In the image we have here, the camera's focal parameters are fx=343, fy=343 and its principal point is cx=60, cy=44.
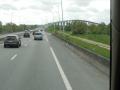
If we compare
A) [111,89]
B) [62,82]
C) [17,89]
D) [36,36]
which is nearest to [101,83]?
[62,82]

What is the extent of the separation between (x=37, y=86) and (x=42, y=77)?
2.47 meters

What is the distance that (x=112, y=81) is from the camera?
3098mm

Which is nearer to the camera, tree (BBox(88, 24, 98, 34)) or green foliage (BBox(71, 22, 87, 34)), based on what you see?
green foliage (BBox(71, 22, 87, 34))

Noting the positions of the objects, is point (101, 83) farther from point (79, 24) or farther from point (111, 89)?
point (79, 24)

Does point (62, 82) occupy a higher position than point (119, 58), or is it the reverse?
point (119, 58)

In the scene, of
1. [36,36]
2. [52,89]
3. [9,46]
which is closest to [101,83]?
[52,89]

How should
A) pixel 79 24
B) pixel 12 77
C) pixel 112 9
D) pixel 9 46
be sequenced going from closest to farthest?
pixel 112 9 < pixel 12 77 < pixel 9 46 < pixel 79 24

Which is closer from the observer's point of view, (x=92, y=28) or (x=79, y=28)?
(x=79, y=28)

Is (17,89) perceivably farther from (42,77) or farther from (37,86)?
(42,77)

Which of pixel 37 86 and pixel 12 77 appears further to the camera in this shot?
pixel 12 77

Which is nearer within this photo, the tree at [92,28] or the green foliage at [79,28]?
the green foliage at [79,28]

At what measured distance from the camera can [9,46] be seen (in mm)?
39594

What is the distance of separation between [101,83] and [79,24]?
3205 inches

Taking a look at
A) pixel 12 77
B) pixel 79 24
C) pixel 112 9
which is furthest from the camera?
pixel 79 24
